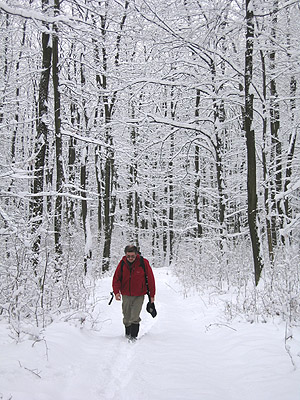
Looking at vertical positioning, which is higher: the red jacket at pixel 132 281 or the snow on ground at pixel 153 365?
the red jacket at pixel 132 281

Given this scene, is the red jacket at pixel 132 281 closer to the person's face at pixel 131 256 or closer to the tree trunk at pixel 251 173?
the person's face at pixel 131 256

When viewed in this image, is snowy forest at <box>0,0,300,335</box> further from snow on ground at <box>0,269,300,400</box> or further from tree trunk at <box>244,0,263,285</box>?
snow on ground at <box>0,269,300,400</box>

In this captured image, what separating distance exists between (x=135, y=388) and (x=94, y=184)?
25.0m

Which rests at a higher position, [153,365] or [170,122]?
[170,122]

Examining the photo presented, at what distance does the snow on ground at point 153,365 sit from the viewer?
11.1 ft

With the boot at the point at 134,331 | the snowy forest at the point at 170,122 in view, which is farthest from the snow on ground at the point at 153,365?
the snowy forest at the point at 170,122

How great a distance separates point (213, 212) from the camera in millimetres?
25688

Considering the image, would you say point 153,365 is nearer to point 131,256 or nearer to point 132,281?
point 132,281

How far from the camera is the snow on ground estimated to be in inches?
133

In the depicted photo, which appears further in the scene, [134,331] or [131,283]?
[131,283]

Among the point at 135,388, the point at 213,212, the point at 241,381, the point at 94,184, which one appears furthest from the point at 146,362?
the point at 94,184

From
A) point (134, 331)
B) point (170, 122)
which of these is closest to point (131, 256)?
point (134, 331)

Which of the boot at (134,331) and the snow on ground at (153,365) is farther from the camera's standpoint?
the boot at (134,331)

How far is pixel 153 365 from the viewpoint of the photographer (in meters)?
4.31
